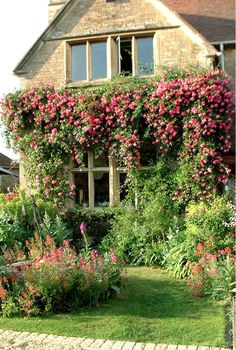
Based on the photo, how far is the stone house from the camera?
449 inches

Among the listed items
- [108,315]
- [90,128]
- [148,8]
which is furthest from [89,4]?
[108,315]

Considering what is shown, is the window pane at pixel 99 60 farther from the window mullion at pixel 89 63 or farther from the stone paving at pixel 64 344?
the stone paving at pixel 64 344

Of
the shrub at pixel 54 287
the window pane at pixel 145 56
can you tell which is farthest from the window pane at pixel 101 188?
the shrub at pixel 54 287

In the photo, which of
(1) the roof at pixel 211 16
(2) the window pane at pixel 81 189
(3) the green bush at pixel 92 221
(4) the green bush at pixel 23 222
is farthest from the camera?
(1) the roof at pixel 211 16

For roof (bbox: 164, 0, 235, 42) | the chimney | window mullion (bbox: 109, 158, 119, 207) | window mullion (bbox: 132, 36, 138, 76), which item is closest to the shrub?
window mullion (bbox: 109, 158, 119, 207)

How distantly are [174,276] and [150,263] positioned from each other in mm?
1015

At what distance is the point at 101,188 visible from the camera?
1175 cm

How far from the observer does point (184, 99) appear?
34.3 ft

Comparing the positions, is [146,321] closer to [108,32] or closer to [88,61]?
[88,61]

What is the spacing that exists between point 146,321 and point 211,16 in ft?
39.6

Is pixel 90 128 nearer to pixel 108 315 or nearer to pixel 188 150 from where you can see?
pixel 188 150

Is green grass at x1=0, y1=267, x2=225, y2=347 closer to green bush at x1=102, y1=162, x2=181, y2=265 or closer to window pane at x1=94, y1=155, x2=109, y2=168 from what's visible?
green bush at x1=102, y1=162, x2=181, y2=265

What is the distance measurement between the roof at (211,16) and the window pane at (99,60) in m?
3.70

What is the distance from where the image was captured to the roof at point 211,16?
524 inches
